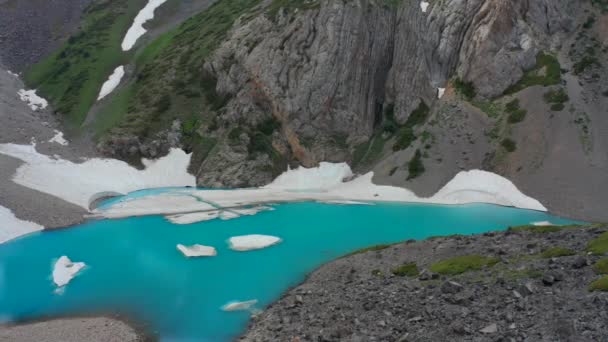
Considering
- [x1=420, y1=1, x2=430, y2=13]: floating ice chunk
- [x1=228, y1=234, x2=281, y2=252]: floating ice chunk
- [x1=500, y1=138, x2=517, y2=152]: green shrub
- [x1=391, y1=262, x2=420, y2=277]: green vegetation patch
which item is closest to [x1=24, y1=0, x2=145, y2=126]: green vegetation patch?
[x1=228, y1=234, x2=281, y2=252]: floating ice chunk

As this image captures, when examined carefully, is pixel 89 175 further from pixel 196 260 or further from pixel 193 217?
pixel 196 260

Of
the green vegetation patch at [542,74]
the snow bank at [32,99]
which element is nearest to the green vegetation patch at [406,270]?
the green vegetation patch at [542,74]

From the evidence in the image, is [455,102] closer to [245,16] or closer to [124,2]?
[245,16]

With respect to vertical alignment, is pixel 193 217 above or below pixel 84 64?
below

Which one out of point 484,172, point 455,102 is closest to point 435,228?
point 484,172

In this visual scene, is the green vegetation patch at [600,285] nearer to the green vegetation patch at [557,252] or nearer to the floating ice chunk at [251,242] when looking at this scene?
the green vegetation patch at [557,252]

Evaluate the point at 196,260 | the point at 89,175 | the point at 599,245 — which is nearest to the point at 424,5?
the point at 89,175
